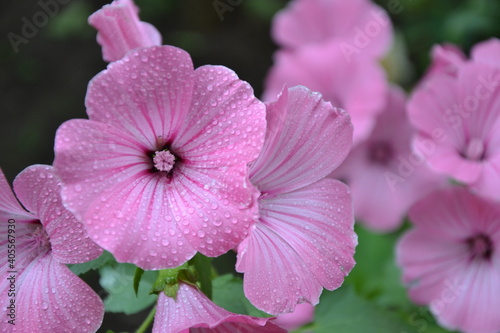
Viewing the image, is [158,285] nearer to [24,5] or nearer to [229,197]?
[229,197]

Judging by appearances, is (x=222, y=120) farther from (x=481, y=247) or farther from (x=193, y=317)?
(x=481, y=247)

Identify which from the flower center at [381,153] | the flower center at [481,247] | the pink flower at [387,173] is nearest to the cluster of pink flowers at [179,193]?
the flower center at [481,247]

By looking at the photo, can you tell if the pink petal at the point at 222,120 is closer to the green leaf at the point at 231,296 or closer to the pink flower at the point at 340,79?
the green leaf at the point at 231,296

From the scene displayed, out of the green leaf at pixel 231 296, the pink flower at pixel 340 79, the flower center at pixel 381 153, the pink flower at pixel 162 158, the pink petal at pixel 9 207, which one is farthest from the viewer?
the flower center at pixel 381 153

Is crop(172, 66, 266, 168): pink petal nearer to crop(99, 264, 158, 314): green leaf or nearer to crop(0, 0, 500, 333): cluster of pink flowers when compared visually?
crop(0, 0, 500, 333): cluster of pink flowers

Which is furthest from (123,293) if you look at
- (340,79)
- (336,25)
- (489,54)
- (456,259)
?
(336,25)

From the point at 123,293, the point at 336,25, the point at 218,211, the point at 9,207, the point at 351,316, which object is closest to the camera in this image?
the point at 218,211

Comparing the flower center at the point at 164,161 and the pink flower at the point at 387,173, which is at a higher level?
the flower center at the point at 164,161
